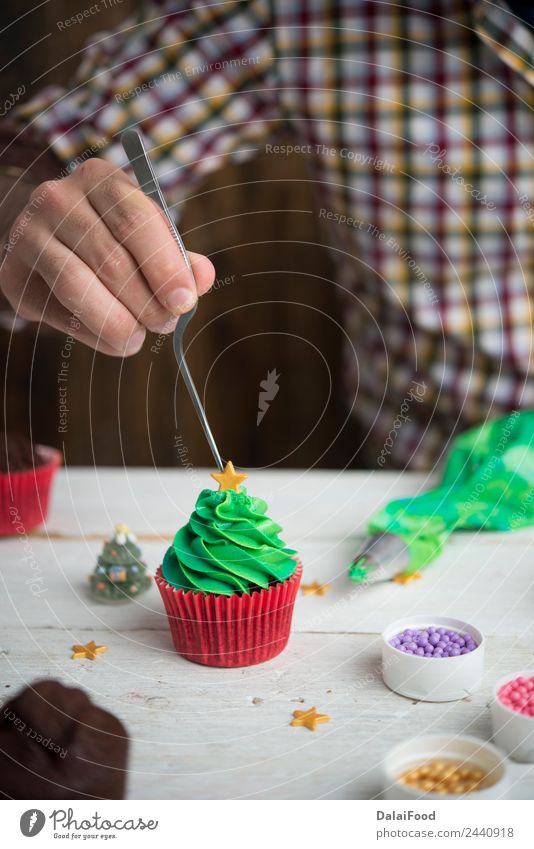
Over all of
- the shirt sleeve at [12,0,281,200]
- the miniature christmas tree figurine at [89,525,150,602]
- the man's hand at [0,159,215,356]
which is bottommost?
the miniature christmas tree figurine at [89,525,150,602]

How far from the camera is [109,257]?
0.59 metres

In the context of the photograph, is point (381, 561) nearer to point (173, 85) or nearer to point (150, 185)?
point (150, 185)

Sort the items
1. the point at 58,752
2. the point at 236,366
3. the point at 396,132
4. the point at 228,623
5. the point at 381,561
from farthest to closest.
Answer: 1. the point at 236,366
2. the point at 396,132
3. the point at 381,561
4. the point at 228,623
5. the point at 58,752

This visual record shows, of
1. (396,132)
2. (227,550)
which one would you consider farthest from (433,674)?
(396,132)

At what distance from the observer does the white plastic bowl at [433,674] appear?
19.6 inches

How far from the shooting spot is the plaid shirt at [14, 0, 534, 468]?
0.93 meters

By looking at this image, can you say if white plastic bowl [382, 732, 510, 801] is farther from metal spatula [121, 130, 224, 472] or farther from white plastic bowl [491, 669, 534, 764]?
metal spatula [121, 130, 224, 472]

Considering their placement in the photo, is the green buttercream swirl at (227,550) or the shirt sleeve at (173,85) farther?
the shirt sleeve at (173,85)

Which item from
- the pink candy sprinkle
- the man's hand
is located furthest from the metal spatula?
the pink candy sprinkle

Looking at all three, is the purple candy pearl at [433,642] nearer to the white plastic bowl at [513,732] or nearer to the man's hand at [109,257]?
the white plastic bowl at [513,732]

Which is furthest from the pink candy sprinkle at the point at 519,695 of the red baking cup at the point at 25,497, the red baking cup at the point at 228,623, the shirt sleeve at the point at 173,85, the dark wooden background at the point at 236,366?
the dark wooden background at the point at 236,366

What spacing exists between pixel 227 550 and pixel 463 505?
258 mm

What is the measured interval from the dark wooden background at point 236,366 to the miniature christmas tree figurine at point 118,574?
0.74 metres

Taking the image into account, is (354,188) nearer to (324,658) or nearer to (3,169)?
(3,169)
